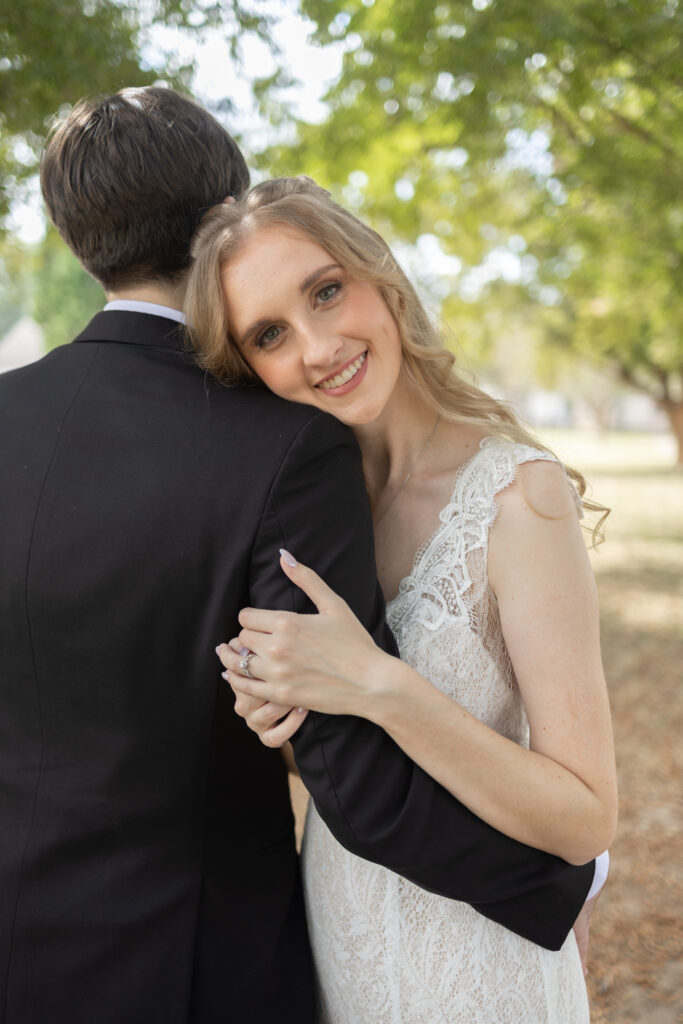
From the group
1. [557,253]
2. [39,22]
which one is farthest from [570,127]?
[557,253]

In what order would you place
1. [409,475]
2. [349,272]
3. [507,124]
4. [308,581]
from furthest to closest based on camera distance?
[507,124], [409,475], [349,272], [308,581]

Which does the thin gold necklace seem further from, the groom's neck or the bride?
the groom's neck

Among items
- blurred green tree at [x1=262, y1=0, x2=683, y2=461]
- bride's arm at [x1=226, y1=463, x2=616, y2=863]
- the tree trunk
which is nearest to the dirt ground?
bride's arm at [x1=226, y1=463, x2=616, y2=863]

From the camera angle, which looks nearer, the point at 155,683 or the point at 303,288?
the point at 155,683

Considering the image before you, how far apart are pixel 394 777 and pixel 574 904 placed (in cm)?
52

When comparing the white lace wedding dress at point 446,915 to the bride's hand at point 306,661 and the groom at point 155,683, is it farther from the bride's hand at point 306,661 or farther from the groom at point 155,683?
the bride's hand at point 306,661

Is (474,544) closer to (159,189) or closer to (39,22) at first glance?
(159,189)

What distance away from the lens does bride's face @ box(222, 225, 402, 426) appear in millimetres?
1850

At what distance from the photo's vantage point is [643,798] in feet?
18.8

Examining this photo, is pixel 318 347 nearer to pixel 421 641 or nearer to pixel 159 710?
pixel 421 641

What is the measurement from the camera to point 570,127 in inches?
301

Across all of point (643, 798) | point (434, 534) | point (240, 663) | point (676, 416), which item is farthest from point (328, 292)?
point (676, 416)

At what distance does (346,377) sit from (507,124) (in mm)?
6926

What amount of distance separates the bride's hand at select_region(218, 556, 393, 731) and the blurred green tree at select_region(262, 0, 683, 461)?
4.61 metres
